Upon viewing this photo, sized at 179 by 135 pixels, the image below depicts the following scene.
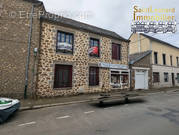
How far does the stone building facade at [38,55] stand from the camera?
6781 mm

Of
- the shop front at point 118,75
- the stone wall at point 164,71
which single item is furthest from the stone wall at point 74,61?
the stone wall at point 164,71

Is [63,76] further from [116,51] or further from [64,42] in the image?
[116,51]

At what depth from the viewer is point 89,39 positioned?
9922 millimetres

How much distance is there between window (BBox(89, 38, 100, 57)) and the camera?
9628mm

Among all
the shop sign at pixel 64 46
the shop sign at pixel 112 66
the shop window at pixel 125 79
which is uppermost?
the shop sign at pixel 64 46

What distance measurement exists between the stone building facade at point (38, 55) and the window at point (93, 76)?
221 millimetres

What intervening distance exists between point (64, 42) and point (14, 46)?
357 cm

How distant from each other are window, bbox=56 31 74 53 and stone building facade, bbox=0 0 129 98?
0.94 ft

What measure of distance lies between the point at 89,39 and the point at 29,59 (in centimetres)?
552

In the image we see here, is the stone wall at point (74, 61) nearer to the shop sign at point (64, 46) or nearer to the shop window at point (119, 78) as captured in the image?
the shop sign at point (64, 46)

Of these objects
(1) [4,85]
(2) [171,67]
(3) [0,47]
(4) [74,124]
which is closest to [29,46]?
(3) [0,47]

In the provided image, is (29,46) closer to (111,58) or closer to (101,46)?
(101,46)

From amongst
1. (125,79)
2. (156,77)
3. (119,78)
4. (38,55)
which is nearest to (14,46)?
(38,55)

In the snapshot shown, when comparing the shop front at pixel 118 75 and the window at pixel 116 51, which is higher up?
the window at pixel 116 51
